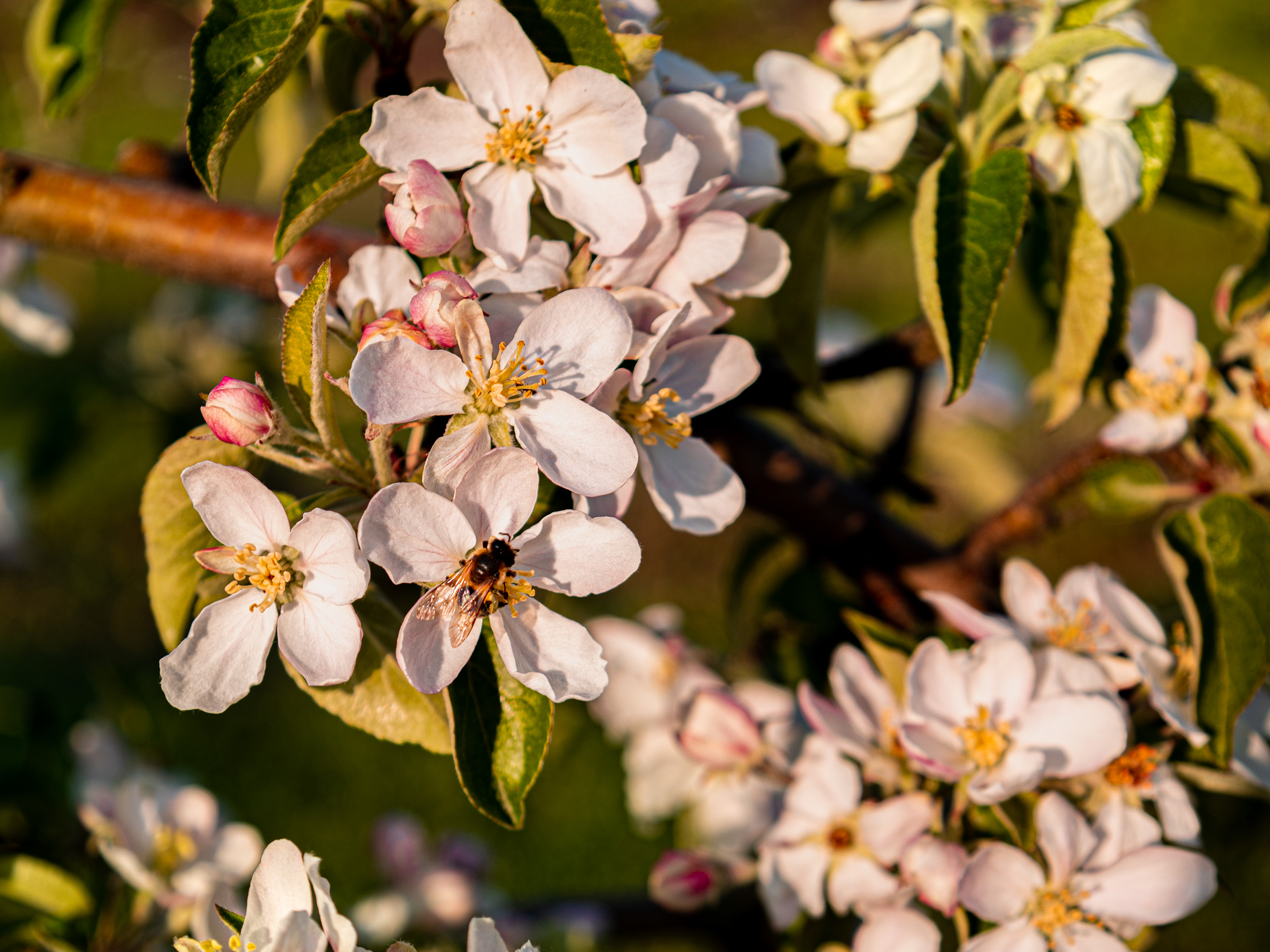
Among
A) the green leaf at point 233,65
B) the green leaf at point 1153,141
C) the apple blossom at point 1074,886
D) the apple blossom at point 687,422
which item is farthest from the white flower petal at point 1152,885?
the green leaf at point 233,65

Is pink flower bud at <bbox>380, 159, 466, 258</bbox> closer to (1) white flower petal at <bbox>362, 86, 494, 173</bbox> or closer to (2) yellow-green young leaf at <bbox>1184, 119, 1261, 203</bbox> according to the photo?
Answer: (1) white flower petal at <bbox>362, 86, 494, 173</bbox>

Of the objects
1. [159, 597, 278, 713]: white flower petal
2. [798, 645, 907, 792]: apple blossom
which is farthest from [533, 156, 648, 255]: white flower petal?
[798, 645, 907, 792]: apple blossom

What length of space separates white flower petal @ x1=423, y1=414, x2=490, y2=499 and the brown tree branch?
1.61 ft

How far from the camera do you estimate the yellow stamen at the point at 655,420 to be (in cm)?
75

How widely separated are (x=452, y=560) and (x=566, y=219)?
0.25 meters

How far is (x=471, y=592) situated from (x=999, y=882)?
496 mm

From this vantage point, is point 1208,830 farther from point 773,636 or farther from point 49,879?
point 49,879

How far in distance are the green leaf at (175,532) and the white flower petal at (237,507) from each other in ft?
0.18

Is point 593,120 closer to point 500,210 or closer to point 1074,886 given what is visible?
point 500,210

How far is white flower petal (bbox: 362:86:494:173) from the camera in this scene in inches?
27.6

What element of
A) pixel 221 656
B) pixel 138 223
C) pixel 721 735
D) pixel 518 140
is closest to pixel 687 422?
pixel 518 140

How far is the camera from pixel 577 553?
67cm

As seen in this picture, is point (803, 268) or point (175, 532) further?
point (803, 268)

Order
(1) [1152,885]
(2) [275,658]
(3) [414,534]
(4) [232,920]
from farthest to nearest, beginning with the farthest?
(2) [275,658]
(1) [1152,885]
(4) [232,920]
(3) [414,534]
